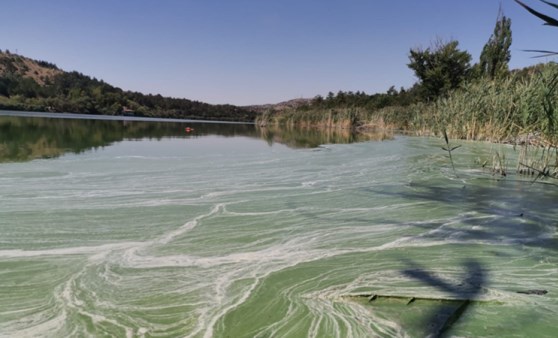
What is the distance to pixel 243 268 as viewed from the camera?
6.89ft

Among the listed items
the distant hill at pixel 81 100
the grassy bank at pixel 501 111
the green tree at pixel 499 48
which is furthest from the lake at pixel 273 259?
the distant hill at pixel 81 100

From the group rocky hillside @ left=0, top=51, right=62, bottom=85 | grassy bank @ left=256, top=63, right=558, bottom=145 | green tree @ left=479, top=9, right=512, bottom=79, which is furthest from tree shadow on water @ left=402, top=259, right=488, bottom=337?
rocky hillside @ left=0, top=51, right=62, bottom=85

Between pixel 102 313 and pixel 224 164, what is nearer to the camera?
pixel 102 313

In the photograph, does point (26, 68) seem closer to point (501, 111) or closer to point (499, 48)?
point (499, 48)

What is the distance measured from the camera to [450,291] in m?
1.76

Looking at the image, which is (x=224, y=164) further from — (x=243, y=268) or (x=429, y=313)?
(x=429, y=313)

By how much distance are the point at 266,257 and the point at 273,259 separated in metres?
0.05

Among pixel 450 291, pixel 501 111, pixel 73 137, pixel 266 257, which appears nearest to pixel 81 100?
pixel 73 137

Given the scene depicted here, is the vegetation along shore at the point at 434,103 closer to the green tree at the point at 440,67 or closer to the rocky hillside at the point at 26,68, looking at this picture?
the green tree at the point at 440,67

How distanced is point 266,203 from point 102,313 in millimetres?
2208

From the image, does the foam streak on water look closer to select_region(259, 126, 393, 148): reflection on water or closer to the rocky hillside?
select_region(259, 126, 393, 148): reflection on water

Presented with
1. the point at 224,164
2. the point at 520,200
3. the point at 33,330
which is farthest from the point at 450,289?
the point at 224,164

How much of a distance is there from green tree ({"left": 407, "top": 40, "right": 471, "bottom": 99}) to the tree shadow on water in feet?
76.3

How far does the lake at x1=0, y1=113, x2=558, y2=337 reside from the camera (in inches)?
60.2
